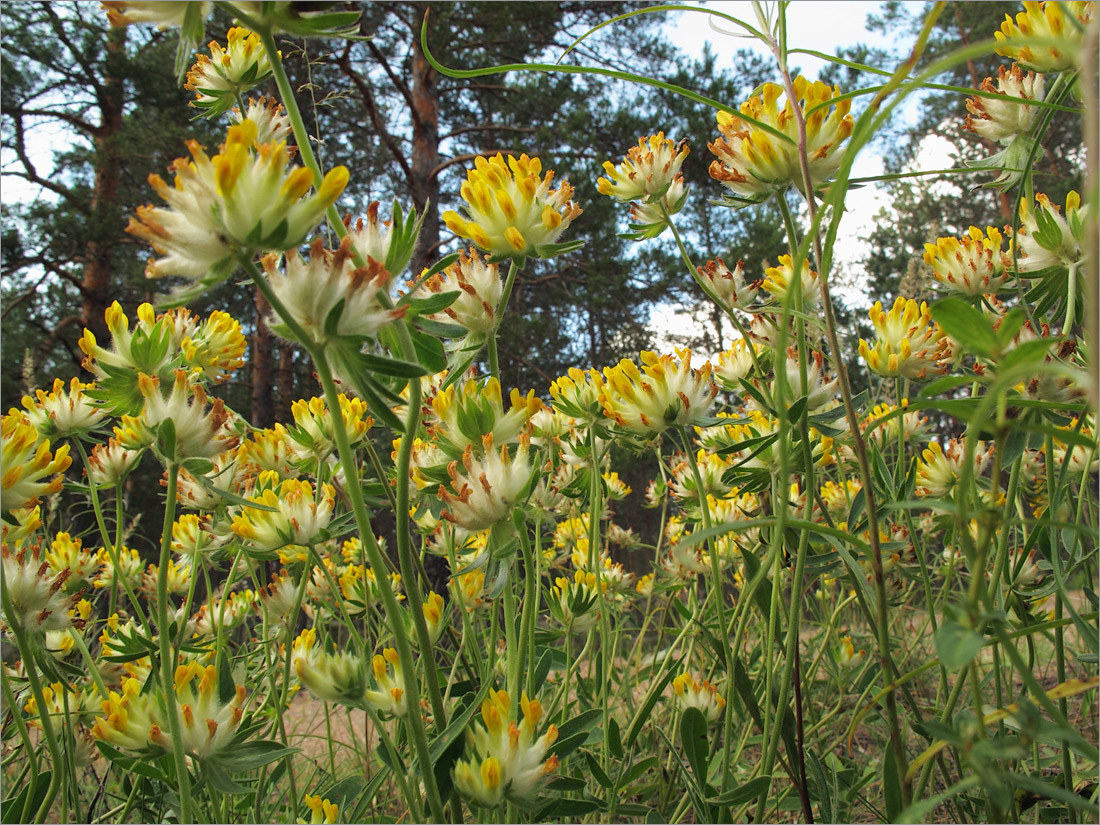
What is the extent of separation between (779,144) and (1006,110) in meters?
0.40

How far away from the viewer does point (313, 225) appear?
1.64 feet

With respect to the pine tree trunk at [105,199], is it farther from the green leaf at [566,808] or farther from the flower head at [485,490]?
the green leaf at [566,808]

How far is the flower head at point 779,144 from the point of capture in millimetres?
858

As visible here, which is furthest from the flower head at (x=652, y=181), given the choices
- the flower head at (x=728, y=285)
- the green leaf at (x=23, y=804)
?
the green leaf at (x=23, y=804)

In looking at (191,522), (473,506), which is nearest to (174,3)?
(473,506)

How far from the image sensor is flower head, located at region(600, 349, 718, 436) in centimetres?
101

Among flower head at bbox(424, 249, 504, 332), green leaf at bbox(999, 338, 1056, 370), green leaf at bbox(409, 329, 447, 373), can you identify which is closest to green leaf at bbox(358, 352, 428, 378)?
green leaf at bbox(409, 329, 447, 373)

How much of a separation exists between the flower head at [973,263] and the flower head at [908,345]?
68mm

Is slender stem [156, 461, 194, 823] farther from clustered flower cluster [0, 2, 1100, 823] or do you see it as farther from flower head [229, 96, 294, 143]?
flower head [229, 96, 294, 143]

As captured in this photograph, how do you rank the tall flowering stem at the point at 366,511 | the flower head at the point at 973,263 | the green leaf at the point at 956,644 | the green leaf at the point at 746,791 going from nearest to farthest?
the green leaf at the point at 956,644, the tall flowering stem at the point at 366,511, the green leaf at the point at 746,791, the flower head at the point at 973,263

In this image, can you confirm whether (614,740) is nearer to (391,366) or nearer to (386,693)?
(386,693)

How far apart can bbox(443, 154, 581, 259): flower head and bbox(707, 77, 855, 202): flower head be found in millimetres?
219

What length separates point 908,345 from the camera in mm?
1103

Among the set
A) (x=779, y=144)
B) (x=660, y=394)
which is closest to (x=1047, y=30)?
(x=779, y=144)
